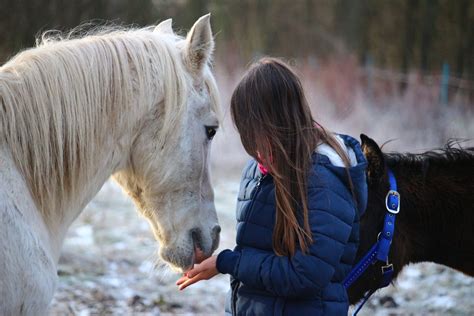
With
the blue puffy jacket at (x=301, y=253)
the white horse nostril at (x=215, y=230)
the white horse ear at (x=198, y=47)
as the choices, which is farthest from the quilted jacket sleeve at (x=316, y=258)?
the white horse ear at (x=198, y=47)

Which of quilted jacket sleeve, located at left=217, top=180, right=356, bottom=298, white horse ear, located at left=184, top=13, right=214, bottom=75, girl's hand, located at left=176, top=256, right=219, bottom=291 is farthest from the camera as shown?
white horse ear, located at left=184, top=13, right=214, bottom=75

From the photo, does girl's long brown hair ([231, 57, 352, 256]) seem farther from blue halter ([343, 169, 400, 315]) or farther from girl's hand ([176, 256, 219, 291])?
blue halter ([343, 169, 400, 315])

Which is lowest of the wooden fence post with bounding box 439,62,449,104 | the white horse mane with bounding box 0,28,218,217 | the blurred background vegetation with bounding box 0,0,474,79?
the wooden fence post with bounding box 439,62,449,104

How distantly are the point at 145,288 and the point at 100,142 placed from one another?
303 cm

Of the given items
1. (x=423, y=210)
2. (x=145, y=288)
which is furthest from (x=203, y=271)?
(x=145, y=288)

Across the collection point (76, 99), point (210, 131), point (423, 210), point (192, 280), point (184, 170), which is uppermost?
point (76, 99)

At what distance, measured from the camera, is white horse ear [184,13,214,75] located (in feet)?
7.97

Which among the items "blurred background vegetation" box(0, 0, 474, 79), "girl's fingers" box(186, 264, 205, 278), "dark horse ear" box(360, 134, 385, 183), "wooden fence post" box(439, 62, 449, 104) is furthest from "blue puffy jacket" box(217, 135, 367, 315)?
"wooden fence post" box(439, 62, 449, 104)

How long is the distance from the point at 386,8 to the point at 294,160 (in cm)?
1419

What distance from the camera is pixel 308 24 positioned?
1930cm

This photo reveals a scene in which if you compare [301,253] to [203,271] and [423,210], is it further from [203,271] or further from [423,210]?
[423,210]

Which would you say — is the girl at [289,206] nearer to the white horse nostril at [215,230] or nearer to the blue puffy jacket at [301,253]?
the blue puffy jacket at [301,253]

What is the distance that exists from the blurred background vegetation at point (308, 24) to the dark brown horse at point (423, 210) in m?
5.05

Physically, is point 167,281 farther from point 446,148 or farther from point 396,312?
point 446,148
